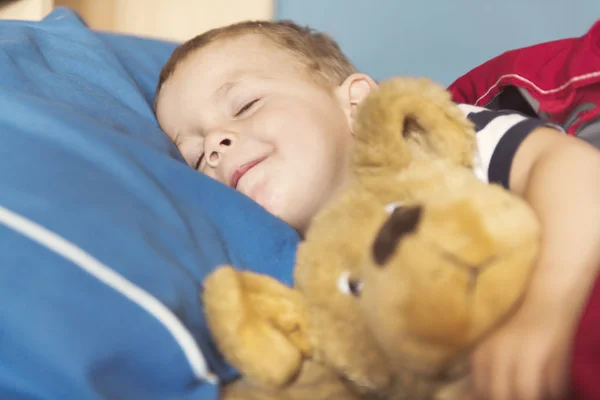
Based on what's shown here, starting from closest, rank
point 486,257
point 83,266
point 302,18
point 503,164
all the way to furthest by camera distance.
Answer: point 486,257 < point 83,266 < point 503,164 < point 302,18

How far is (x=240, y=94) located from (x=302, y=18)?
101 centimetres

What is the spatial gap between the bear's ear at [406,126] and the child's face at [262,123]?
0.20 metres

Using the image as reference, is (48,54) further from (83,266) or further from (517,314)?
(517,314)

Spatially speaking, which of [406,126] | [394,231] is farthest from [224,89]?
[394,231]

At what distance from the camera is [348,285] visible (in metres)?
0.43

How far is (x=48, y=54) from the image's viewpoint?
837 millimetres

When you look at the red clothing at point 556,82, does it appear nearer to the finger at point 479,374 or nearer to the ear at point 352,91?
the ear at point 352,91

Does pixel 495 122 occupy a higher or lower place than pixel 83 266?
higher

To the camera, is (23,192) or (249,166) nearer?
(23,192)

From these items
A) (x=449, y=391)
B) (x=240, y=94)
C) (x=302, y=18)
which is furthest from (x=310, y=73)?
(x=302, y=18)

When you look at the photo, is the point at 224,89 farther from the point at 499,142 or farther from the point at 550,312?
the point at 550,312

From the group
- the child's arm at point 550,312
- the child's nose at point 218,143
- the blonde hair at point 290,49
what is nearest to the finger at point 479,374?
the child's arm at point 550,312

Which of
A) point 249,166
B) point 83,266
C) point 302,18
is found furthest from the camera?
point 302,18

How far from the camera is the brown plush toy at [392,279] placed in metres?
0.34
